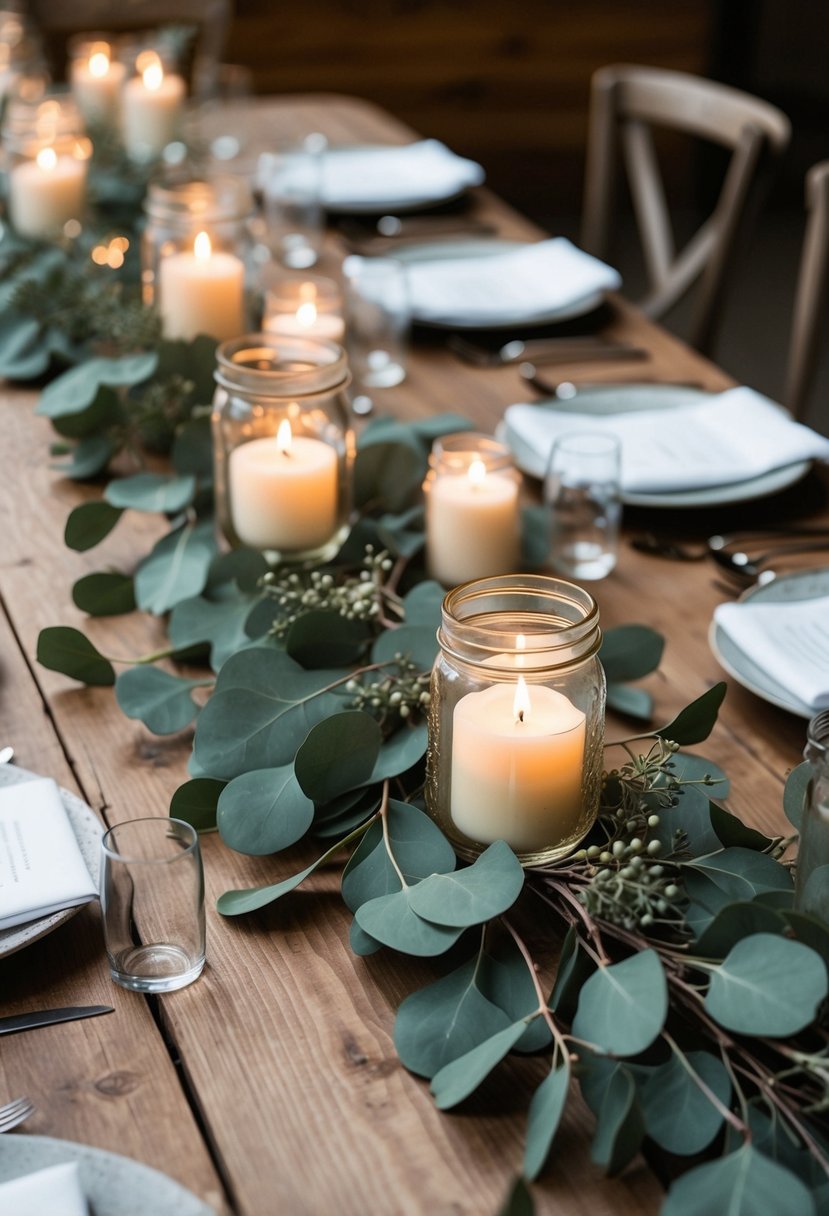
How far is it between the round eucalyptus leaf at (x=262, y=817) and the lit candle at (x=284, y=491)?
1.16 ft

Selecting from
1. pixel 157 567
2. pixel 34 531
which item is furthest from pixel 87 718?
pixel 34 531

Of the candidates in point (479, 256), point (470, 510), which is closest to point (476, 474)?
point (470, 510)

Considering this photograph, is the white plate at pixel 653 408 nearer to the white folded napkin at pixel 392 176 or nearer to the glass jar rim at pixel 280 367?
the glass jar rim at pixel 280 367

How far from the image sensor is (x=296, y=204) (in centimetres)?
202

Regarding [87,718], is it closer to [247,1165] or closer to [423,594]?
[423,594]

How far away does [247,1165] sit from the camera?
654 millimetres

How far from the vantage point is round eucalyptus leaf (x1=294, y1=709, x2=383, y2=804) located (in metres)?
0.84

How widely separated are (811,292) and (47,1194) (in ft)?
5.27

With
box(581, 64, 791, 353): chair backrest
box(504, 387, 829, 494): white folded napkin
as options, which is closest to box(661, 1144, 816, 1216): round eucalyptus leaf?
box(504, 387, 829, 494): white folded napkin

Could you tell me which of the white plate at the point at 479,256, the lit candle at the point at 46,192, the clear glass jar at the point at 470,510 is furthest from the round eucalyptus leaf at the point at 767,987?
the lit candle at the point at 46,192

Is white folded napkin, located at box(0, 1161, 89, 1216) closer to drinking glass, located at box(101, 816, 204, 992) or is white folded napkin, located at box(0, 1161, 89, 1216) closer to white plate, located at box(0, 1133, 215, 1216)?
white plate, located at box(0, 1133, 215, 1216)

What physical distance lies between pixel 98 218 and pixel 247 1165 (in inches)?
64.0

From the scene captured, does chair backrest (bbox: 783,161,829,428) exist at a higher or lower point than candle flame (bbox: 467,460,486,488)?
lower

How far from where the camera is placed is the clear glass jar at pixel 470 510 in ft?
3.78
